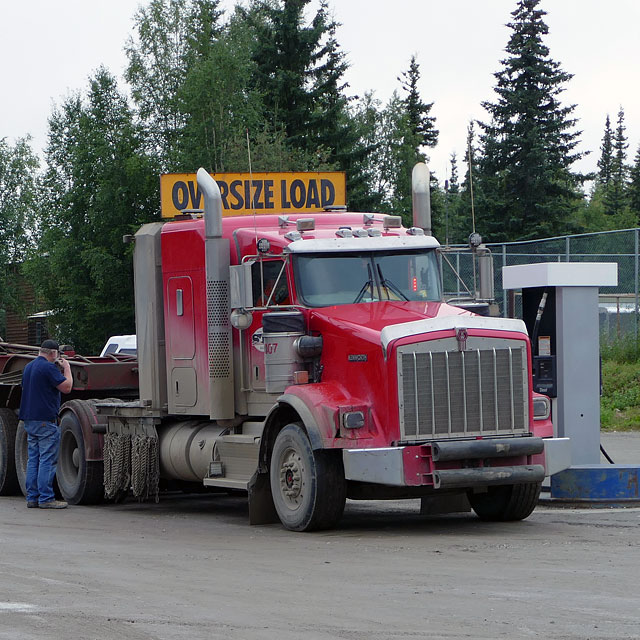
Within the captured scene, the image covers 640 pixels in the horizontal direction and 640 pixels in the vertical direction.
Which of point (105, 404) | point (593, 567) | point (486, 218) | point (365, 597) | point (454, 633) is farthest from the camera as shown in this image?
point (486, 218)

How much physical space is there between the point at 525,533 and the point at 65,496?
6.63 m

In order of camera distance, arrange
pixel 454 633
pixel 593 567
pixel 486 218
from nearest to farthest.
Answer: pixel 454 633 → pixel 593 567 → pixel 486 218

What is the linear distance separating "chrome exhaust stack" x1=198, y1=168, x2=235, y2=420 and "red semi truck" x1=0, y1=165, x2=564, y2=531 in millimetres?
15

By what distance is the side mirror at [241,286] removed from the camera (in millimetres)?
12523

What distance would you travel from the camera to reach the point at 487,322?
11742 mm

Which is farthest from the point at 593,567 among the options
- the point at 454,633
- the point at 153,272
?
the point at 153,272

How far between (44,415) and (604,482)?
20.7 ft

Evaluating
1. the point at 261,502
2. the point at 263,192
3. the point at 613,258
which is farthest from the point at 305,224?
the point at 613,258

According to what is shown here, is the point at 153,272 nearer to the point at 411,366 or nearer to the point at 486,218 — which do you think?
the point at 411,366

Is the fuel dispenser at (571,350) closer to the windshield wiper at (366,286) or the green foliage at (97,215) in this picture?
the windshield wiper at (366,286)

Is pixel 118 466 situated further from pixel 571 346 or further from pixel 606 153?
pixel 606 153

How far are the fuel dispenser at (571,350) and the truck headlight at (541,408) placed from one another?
72.1 inches

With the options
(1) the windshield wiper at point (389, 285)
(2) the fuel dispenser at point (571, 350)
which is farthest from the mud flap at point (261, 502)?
(2) the fuel dispenser at point (571, 350)

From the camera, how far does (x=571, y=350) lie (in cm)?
1404
